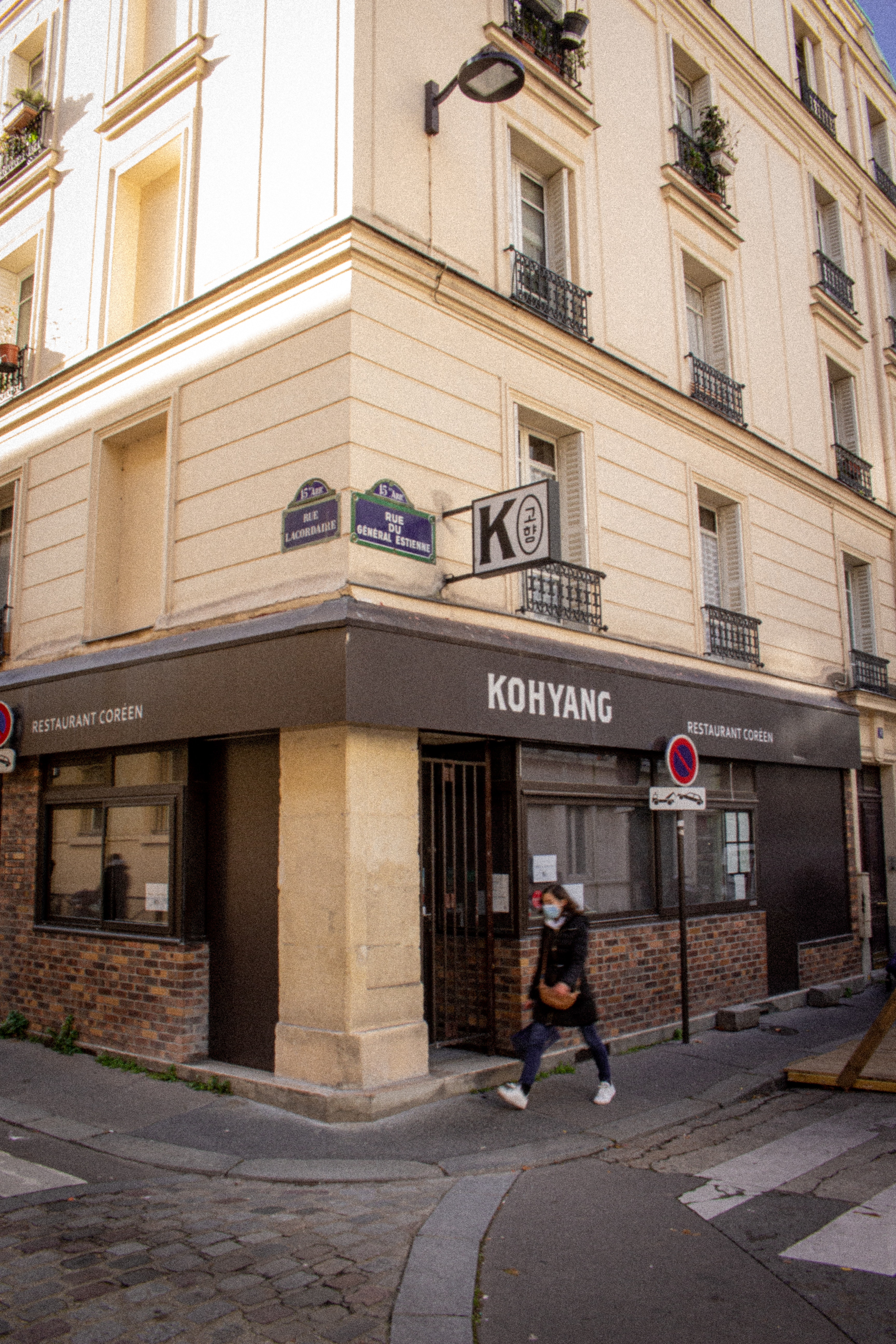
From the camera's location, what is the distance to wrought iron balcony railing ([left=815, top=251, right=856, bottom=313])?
1488cm

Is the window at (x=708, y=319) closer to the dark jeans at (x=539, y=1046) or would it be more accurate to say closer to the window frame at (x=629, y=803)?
the window frame at (x=629, y=803)

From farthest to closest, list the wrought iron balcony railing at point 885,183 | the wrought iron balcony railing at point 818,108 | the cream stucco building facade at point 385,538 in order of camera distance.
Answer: the wrought iron balcony railing at point 885,183 < the wrought iron balcony railing at point 818,108 < the cream stucco building facade at point 385,538

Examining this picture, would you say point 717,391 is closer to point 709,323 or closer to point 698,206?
point 709,323

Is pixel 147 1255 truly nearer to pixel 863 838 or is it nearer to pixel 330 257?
pixel 330 257

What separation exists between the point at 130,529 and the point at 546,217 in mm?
5387

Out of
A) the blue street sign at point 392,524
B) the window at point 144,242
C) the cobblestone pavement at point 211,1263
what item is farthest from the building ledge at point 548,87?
the cobblestone pavement at point 211,1263

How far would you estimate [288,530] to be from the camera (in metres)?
7.80

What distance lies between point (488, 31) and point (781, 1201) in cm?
997

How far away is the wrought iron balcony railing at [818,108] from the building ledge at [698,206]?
4.02 m

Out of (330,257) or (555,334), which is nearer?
(330,257)

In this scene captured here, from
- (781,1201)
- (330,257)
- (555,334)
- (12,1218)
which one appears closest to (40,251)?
(330,257)

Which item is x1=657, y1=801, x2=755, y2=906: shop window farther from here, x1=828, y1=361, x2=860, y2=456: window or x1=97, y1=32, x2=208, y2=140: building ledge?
x1=97, y1=32, x2=208, y2=140: building ledge

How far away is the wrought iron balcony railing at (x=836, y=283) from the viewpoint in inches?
586

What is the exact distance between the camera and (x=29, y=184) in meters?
11.8
